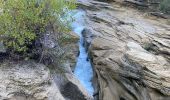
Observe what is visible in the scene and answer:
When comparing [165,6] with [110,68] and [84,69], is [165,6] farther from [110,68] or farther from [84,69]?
[110,68]

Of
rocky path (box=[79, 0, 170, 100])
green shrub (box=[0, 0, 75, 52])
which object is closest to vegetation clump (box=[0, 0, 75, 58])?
green shrub (box=[0, 0, 75, 52])

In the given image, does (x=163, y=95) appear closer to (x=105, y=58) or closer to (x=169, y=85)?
(x=169, y=85)

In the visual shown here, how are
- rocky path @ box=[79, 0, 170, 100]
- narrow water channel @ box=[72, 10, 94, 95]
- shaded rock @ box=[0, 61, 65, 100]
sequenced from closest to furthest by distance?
shaded rock @ box=[0, 61, 65, 100] → rocky path @ box=[79, 0, 170, 100] → narrow water channel @ box=[72, 10, 94, 95]

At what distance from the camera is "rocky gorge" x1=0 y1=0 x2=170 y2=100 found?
9945mm

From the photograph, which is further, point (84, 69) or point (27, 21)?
point (84, 69)

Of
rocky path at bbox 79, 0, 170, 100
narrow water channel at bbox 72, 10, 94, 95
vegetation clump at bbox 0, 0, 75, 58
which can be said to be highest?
vegetation clump at bbox 0, 0, 75, 58

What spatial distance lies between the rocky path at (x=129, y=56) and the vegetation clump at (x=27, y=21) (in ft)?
10.7

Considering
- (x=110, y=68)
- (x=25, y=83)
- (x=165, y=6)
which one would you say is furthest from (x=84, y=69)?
(x=165, y=6)

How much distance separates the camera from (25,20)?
10.7 metres

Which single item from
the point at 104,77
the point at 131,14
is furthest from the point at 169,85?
the point at 131,14

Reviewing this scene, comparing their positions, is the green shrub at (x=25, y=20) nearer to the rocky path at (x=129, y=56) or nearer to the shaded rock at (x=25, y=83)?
the shaded rock at (x=25, y=83)

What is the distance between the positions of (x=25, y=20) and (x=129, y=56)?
423 cm

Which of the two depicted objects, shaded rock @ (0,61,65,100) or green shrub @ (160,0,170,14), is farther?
green shrub @ (160,0,170,14)

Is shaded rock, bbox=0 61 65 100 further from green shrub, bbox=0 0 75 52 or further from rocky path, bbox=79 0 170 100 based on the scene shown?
rocky path, bbox=79 0 170 100
